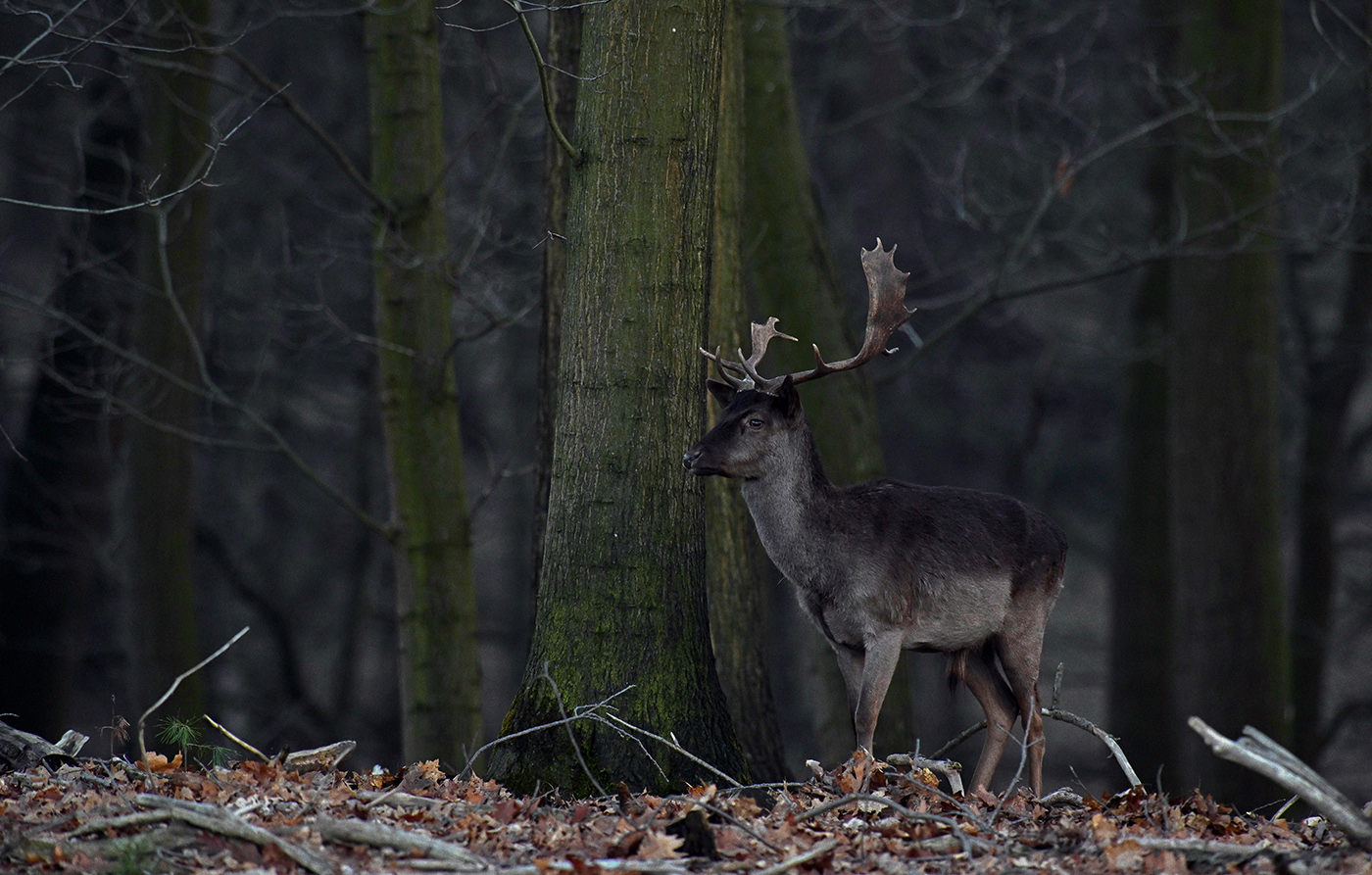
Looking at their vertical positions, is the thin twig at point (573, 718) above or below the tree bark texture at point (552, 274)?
below

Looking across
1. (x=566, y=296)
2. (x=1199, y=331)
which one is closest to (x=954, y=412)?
(x=1199, y=331)

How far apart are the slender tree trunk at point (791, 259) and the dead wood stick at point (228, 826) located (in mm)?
5958

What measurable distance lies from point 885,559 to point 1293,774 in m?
3.00

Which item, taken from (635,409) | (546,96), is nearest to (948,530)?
(635,409)

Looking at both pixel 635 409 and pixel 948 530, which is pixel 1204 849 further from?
pixel 635 409

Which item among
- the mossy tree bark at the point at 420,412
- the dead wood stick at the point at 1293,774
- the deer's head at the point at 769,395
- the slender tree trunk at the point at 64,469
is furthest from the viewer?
the slender tree trunk at the point at 64,469

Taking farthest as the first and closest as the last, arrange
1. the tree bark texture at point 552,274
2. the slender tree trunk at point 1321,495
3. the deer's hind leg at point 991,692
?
the slender tree trunk at point 1321,495 → the tree bark texture at point 552,274 → the deer's hind leg at point 991,692

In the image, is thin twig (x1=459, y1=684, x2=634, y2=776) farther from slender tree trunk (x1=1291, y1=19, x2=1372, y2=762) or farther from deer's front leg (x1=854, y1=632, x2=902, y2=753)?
slender tree trunk (x1=1291, y1=19, x2=1372, y2=762)

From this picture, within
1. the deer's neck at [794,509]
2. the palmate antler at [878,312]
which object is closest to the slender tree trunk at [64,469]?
the deer's neck at [794,509]

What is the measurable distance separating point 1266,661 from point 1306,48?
25.6 ft

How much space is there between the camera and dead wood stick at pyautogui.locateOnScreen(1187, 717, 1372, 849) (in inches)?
166

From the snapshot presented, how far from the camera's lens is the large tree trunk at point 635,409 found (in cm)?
616

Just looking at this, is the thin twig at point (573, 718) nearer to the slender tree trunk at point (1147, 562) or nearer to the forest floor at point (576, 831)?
the forest floor at point (576, 831)

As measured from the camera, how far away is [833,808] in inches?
211
